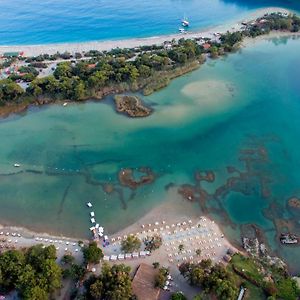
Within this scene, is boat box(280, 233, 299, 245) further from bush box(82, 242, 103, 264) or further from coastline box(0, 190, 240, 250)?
bush box(82, 242, 103, 264)

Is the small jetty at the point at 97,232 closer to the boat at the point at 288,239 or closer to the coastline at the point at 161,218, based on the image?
the coastline at the point at 161,218

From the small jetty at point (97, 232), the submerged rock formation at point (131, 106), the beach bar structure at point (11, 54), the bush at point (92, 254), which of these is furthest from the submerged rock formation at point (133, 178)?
the beach bar structure at point (11, 54)

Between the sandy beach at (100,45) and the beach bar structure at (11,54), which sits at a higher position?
the sandy beach at (100,45)

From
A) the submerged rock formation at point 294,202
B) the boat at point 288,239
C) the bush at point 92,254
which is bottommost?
the boat at point 288,239

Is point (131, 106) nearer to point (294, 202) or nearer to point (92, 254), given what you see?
point (294, 202)

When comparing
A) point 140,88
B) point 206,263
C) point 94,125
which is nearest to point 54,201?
point 94,125
